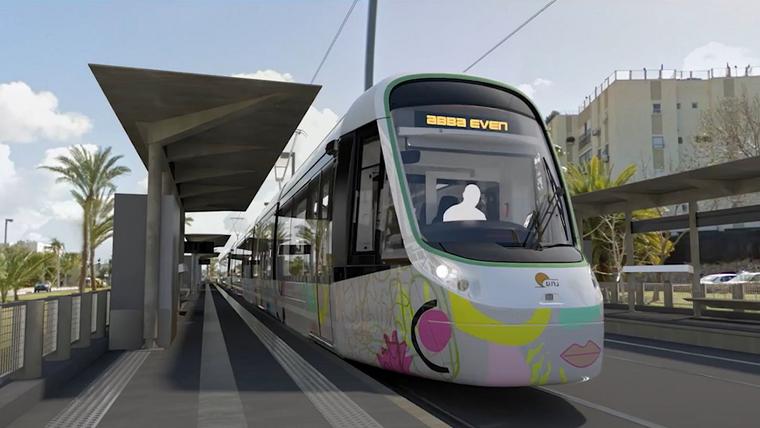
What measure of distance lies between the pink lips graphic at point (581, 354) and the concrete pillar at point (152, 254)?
7.47m

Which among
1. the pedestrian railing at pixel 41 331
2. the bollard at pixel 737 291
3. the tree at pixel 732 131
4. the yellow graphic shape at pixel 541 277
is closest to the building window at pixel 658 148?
the tree at pixel 732 131

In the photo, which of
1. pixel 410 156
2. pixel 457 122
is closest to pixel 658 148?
pixel 457 122

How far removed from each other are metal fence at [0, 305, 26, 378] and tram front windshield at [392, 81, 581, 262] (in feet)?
14.6

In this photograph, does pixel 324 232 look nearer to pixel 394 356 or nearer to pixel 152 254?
pixel 394 356

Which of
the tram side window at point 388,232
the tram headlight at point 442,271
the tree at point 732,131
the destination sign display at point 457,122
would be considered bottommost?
the tram headlight at point 442,271

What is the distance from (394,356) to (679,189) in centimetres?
1363

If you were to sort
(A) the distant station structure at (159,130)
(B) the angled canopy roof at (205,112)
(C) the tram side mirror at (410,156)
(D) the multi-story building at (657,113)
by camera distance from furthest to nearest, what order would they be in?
(D) the multi-story building at (657,113)
(A) the distant station structure at (159,130)
(B) the angled canopy roof at (205,112)
(C) the tram side mirror at (410,156)

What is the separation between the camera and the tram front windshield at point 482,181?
22.4 ft

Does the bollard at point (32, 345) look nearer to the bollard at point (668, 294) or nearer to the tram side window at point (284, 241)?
the tram side window at point (284, 241)

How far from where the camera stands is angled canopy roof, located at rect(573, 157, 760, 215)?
14902mm

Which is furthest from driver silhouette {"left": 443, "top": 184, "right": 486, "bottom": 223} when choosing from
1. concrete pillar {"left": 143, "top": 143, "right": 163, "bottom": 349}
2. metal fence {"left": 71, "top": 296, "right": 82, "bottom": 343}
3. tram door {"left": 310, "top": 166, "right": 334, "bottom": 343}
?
concrete pillar {"left": 143, "top": 143, "right": 163, "bottom": 349}

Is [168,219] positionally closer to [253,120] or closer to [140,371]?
[253,120]

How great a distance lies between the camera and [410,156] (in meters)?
7.35

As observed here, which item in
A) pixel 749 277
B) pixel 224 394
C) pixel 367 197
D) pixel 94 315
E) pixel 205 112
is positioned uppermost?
pixel 205 112
